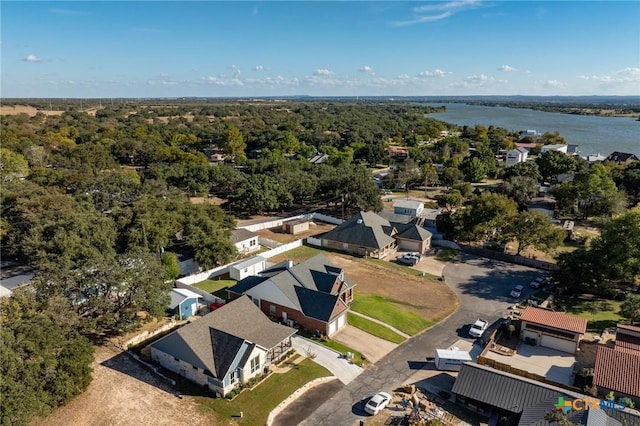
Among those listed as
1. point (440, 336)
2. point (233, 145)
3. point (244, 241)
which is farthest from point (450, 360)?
point (233, 145)

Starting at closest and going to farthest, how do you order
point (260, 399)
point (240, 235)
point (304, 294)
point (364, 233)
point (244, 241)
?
1. point (260, 399)
2. point (304, 294)
3. point (244, 241)
4. point (240, 235)
5. point (364, 233)

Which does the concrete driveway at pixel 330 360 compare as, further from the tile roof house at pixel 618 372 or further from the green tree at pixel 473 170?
the green tree at pixel 473 170

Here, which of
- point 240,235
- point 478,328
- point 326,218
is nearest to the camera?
point 478,328

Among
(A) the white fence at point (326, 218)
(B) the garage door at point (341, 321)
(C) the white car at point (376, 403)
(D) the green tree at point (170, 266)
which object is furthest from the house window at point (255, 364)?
(A) the white fence at point (326, 218)

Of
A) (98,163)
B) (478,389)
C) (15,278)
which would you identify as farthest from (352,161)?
(478,389)

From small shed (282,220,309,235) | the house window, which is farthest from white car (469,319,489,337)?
small shed (282,220,309,235)

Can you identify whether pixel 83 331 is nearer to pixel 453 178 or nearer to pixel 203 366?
pixel 203 366

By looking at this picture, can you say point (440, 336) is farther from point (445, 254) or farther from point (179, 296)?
point (179, 296)
